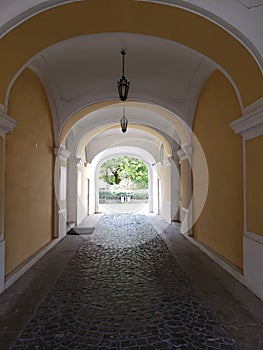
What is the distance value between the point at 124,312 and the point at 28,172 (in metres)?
3.60

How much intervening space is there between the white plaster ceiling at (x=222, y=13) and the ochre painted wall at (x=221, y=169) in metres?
1.66

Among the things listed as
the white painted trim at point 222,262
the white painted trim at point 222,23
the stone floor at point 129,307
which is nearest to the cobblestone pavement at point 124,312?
the stone floor at point 129,307

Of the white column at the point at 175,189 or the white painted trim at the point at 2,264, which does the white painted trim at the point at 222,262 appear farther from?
the white column at the point at 175,189

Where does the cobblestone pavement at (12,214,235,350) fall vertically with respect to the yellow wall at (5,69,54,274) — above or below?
below

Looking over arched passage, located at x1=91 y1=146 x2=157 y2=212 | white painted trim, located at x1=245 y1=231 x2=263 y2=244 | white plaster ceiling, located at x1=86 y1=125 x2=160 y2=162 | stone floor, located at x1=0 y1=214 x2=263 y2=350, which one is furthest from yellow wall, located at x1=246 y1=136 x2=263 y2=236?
arched passage, located at x1=91 y1=146 x2=157 y2=212

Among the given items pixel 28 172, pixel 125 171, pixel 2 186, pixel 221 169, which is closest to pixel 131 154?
pixel 125 171

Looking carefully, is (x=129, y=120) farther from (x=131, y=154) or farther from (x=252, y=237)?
(x=252, y=237)

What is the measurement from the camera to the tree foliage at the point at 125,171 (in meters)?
31.5

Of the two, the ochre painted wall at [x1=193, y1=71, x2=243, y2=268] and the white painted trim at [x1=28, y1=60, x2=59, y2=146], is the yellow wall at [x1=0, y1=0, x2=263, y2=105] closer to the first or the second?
the ochre painted wall at [x1=193, y1=71, x2=243, y2=268]

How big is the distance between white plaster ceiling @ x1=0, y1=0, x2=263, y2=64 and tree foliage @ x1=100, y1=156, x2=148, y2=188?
27.1m

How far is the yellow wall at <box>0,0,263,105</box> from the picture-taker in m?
3.87

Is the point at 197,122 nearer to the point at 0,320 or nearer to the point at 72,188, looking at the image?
the point at 72,188

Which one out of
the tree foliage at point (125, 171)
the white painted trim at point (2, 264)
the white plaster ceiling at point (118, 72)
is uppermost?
the white plaster ceiling at point (118, 72)

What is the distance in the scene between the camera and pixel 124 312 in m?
3.71
